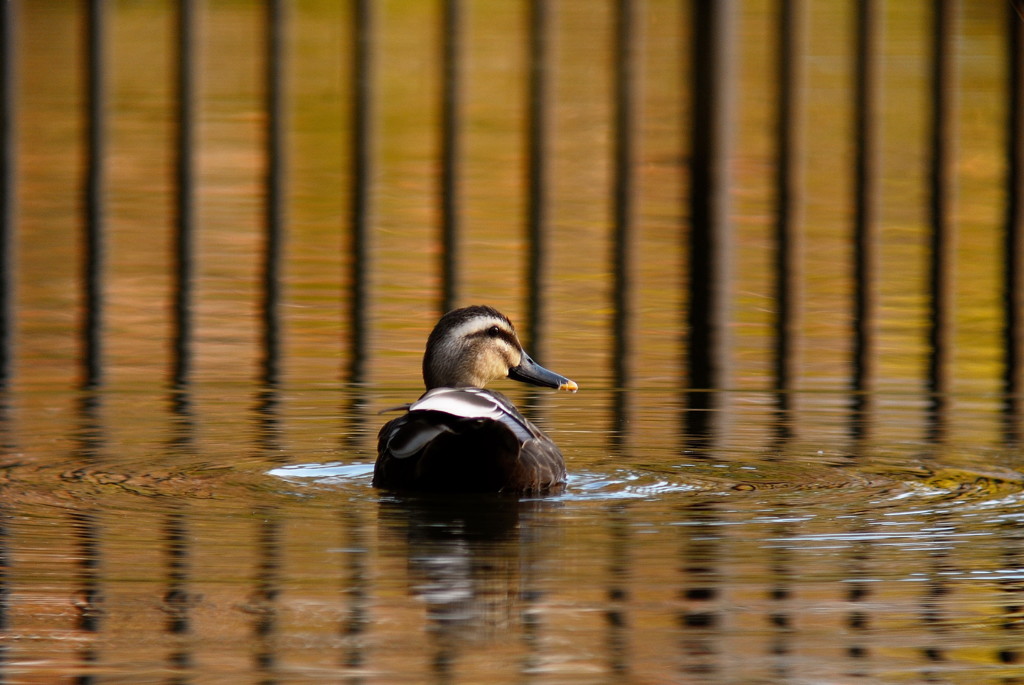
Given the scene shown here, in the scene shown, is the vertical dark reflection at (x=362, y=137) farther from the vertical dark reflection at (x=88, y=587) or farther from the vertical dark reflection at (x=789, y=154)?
the vertical dark reflection at (x=88, y=587)

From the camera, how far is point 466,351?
5.50 meters

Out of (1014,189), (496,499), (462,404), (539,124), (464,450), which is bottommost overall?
(496,499)

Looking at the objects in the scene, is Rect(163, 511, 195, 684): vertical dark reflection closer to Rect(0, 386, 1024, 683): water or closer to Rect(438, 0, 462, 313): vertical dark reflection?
Rect(0, 386, 1024, 683): water

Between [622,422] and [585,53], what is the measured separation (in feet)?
26.2

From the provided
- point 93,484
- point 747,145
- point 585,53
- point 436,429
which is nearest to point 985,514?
point 436,429

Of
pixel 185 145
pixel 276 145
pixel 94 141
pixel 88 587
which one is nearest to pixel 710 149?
pixel 276 145

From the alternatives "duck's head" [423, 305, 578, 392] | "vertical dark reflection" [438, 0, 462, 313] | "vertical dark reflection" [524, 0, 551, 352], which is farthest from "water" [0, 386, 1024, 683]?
"vertical dark reflection" [524, 0, 551, 352]

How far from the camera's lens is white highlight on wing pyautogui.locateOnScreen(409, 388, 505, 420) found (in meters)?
4.68

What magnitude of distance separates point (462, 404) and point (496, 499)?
0.25 meters

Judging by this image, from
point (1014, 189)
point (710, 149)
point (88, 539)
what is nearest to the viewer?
point (88, 539)

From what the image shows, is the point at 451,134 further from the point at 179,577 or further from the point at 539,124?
the point at 179,577

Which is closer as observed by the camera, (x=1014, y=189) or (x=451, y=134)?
(x=451, y=134)

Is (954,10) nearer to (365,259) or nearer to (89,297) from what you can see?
(365,259)

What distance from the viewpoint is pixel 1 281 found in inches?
314
